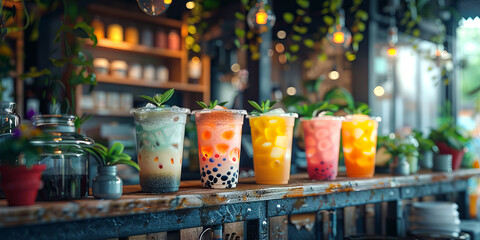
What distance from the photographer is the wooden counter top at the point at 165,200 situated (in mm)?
958

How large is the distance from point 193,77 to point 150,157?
4482mm

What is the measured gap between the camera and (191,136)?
3.21 m

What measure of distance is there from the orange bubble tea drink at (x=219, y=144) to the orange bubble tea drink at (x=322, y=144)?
423 mm

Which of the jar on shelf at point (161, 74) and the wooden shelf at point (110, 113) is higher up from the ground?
the jar on shelf at point (161, 74)

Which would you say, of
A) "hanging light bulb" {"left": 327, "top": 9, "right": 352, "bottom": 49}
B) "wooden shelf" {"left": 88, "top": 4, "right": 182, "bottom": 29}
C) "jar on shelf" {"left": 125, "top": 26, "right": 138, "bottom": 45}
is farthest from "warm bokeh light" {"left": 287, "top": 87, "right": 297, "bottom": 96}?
"hanging light bulb" {"left": 327, "top": 9, "right": 352, "bottom": 49}

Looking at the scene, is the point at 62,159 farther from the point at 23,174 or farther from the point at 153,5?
the point at 153,5

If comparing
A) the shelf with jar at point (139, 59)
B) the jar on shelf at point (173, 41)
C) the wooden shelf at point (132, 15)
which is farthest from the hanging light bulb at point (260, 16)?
the jar on shelf at point (173, 41)

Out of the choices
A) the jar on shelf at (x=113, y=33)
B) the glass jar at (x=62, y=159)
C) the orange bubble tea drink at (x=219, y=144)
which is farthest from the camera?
the jar on shelf at (x=113, y=33)

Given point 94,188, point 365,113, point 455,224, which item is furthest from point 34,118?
point 455,224

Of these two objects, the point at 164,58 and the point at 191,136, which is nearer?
the point at 191,136

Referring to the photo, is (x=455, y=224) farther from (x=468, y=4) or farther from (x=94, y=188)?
(x=468, y=4)

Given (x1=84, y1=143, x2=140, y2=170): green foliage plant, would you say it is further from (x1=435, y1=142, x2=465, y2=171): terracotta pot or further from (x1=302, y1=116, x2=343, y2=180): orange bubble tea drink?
(x1=435, y1=142, x2=465, y2=171): terracotta pot

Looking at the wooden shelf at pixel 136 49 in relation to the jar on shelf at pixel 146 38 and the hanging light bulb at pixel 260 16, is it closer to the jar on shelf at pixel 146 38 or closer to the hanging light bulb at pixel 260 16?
the jar on shelf at pixel 146 38

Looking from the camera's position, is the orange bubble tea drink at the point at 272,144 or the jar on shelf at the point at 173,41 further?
the jar on shelf at the point at 173,41
